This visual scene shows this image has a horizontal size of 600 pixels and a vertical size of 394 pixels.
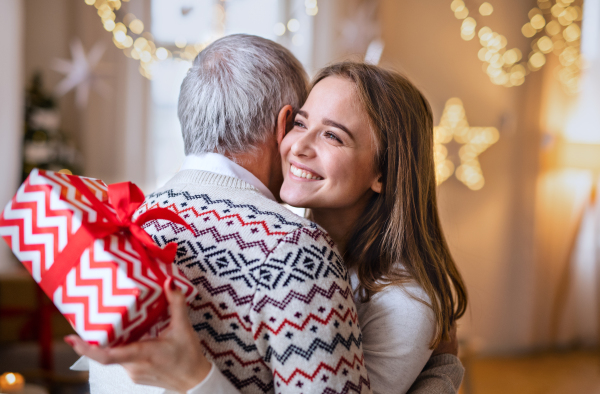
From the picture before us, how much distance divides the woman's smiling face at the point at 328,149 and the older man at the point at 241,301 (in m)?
0.17

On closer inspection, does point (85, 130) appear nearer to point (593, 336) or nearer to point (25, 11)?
point (25, 11)

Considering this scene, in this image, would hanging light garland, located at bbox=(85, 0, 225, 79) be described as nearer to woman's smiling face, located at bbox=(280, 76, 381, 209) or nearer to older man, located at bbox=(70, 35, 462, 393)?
woman's smiling face, located at bbox=(280, 76, 381, 209)

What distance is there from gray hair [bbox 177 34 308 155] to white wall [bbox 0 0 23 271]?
9.23 feet

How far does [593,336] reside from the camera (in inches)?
169

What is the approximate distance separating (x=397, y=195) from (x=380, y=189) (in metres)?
0.06

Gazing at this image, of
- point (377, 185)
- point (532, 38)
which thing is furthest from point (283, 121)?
point (532, 38)

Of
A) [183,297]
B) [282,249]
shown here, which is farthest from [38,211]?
[282,249]

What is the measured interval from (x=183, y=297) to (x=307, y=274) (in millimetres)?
202

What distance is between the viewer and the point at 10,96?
10.8ft

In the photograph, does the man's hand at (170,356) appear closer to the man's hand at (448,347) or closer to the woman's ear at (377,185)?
the woman's ear at (377,185)

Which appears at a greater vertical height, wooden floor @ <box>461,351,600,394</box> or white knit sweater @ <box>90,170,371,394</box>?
white knit sweater @ <box>90,170,371,394</box>

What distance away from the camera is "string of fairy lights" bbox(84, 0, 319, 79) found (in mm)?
3721

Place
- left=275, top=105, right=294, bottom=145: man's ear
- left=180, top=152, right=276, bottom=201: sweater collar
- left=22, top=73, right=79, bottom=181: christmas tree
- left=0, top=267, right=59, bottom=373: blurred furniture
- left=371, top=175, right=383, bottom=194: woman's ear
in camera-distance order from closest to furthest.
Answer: left=180, top=152, right=276, bottom=201: sweater collar < left=275, top=105, right=294, bottom=145: man's ear < left=371, top=175, right=383, bottom=194: woman's ear < left=0, top=267, right=59, bottom=373: blurred furniture < left=22, top=73, right=79, bottom=181: christmas tree

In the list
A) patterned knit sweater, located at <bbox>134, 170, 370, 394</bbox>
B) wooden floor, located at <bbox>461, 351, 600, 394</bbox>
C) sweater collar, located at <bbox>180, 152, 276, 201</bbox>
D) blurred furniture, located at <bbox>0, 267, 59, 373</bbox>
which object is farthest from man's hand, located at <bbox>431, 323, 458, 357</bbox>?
blurred furniture, located at <bbox>0, 267, 59, 373</bbox>
